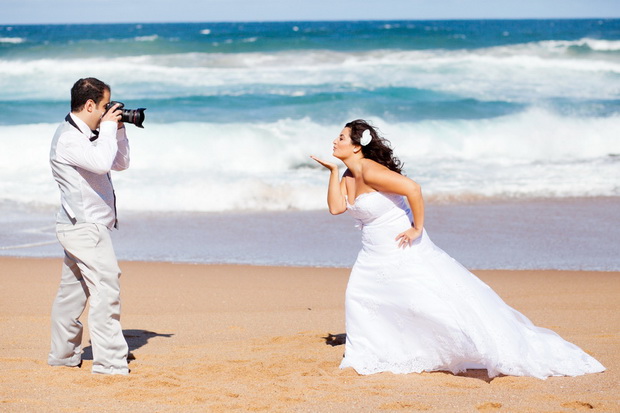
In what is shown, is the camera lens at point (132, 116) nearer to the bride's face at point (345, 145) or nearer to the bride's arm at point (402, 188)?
the bride's face at point (345, 145)

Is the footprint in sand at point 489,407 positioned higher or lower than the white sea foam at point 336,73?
lower

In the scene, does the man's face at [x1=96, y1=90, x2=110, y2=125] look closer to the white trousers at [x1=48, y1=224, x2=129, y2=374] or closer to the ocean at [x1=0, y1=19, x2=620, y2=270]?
the white trousers at [x1=48, y1=224, x2=129, y2=374]

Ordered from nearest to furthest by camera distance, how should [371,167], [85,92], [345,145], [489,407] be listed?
[489,407] → [85,92] → [371,167] → [345,145]

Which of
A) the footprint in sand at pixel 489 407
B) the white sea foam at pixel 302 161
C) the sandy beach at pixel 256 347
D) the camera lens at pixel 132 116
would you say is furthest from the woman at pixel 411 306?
the white sea foam at pixel 302 161

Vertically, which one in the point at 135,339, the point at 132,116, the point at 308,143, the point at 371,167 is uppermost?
the point at 132,116

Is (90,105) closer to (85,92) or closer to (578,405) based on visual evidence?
(85,92)

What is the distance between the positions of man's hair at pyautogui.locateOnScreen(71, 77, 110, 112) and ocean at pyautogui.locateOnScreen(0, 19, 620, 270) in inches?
164

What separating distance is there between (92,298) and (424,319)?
197 cm

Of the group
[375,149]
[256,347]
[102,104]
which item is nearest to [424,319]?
[375,149]

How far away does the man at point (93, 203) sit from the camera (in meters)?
4.44

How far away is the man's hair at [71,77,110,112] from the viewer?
4.52 m

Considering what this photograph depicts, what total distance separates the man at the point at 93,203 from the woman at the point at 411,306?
1387 mm

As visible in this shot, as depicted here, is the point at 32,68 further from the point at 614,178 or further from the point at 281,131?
the point at 614,178

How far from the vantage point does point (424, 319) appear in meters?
4.78
